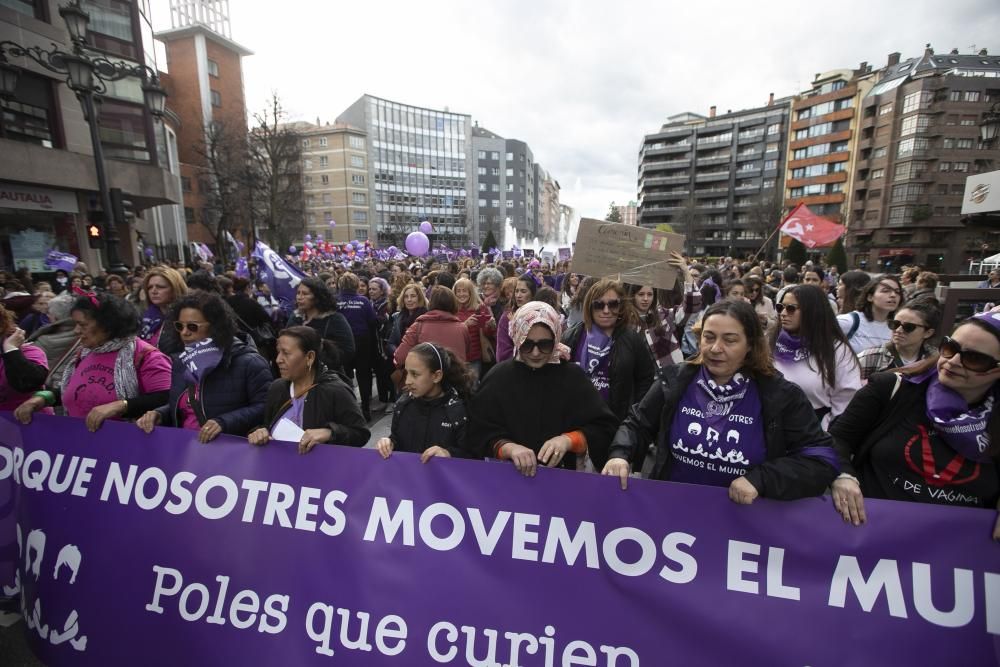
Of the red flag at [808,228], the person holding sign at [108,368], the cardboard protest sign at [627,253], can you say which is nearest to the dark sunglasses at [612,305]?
the cardboard protest sign at [627,253]

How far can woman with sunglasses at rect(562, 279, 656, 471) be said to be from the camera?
10.9 ft

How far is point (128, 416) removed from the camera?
9.33 feet

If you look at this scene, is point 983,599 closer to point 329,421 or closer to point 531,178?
point 329,421

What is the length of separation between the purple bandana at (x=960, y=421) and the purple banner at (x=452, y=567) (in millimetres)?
231

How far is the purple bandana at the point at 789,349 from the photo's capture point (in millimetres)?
2941

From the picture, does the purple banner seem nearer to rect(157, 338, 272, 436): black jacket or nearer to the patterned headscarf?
rect(157, 338, 272, 436): black jacket

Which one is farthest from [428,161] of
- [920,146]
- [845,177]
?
[920,146]

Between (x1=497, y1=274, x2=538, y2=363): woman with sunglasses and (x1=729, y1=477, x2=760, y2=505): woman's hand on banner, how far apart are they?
9.04 ft

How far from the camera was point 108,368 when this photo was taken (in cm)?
291

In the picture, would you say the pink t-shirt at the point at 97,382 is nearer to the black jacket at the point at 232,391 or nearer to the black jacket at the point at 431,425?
the black jacket at the point at 232,391

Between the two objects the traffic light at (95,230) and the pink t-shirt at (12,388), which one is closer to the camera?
the pink t-shirt at (12,388)

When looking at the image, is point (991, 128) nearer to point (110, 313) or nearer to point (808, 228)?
point (808, 228)

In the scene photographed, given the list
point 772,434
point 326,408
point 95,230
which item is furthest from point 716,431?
point 95,230

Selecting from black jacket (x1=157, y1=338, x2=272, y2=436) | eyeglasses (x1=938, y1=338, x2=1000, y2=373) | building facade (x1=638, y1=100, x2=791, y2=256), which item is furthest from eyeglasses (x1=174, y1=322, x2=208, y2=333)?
building facade (x1=638, y1=100, x2=791, y2=256)
